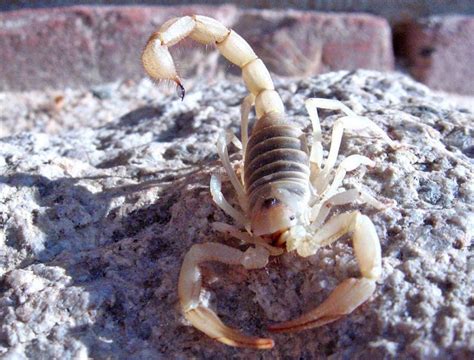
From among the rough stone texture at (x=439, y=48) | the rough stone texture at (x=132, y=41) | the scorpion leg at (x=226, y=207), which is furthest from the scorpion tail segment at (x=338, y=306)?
the rough stone texture at (x=439, y=48)

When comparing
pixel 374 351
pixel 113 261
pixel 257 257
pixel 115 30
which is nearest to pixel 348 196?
pixel 257 257

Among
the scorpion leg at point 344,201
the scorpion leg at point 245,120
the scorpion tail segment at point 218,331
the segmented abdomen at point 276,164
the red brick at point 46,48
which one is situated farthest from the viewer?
the red brick at point 46,48

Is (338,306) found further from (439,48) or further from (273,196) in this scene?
(439,48)

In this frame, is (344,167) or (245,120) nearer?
(344,167)

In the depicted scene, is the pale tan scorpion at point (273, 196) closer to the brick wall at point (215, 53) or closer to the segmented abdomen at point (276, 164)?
the segmented abdomen at point (276, 164)

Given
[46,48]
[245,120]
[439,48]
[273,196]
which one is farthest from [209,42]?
[439,48]

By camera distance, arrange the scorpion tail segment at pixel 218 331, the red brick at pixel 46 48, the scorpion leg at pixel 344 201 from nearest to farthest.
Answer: the scorpion tail segment at pixel 218 331 → the scorpion leg at pixel 344 201 → the red brick at pixel 46 48
